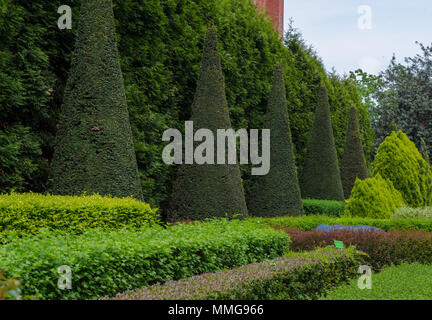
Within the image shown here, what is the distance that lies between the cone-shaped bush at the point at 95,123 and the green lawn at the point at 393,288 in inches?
163

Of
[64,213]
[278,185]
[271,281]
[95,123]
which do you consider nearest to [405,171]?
[278,185]

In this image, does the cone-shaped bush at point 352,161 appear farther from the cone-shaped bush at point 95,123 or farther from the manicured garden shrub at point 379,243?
the cone-shaped bush at point 95,123

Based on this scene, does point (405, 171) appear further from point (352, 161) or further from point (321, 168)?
point (352, 161)

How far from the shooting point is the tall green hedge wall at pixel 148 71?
8453 millimetres

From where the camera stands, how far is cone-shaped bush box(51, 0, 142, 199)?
319 inches

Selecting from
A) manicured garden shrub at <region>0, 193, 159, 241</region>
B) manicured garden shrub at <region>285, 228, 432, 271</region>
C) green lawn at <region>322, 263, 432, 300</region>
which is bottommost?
green lawn at <region>322, 263, 432, 300</region>

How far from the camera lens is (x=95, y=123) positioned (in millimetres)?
8328

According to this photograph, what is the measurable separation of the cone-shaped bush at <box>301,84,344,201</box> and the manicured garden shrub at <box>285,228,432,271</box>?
350 inches

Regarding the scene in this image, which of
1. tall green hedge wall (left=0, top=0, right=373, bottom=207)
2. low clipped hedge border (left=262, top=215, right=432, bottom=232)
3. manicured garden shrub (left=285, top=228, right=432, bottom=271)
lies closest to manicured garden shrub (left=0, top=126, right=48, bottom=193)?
tall green hedge wall (left=0, top=0, right=373, bottom=207)

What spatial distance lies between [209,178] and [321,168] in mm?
9173

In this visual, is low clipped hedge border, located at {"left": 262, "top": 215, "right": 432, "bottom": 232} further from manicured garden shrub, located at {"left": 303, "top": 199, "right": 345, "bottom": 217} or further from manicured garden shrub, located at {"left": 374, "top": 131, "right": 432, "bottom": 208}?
manicured garden shrub, located at {"left": 303, "top": 199, "right": 345, "bottom": 217}

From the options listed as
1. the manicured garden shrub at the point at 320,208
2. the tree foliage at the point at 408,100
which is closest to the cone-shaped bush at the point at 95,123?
the manicured garden shrub at the point at 320,208

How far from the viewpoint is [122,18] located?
11.1 meters
